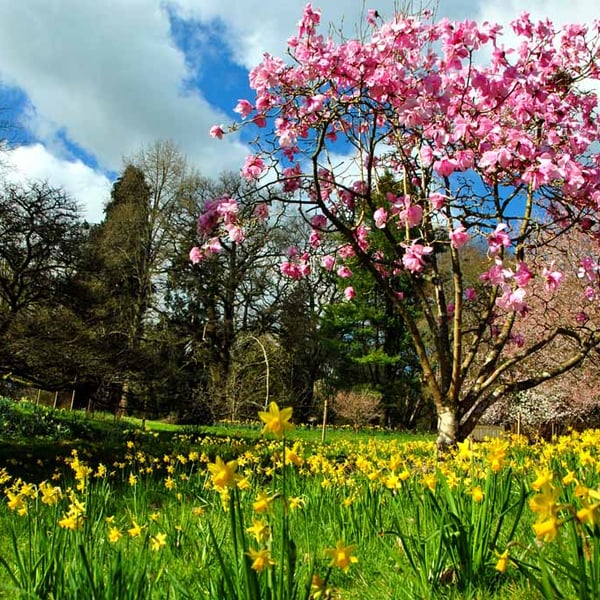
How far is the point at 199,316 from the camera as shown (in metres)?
22.9

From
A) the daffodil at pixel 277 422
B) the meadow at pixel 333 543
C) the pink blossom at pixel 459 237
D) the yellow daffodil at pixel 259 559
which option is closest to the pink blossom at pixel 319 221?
the pink blossom at pixel 459 237

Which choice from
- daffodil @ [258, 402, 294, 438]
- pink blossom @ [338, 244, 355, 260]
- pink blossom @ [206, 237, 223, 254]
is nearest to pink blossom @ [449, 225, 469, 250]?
pink blossom @ [206, 237, 223, 254]

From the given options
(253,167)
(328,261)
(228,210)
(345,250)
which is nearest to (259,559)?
(228,210)

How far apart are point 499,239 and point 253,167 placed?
6.46 ft

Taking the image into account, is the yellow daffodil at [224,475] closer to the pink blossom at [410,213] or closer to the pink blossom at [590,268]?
the pink blossom at [410,213]

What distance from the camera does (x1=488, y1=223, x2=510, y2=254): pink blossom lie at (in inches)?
145

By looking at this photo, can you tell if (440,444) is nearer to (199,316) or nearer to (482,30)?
(482,30)

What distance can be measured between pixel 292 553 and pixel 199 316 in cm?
2204

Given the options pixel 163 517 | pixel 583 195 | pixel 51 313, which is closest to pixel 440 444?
pixel 583 195

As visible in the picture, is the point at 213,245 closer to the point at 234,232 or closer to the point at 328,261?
the point at 234,232

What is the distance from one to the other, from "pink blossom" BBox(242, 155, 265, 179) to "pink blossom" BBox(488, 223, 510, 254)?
1.87 metres

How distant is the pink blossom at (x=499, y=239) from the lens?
3671mm

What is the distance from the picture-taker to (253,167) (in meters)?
4.50

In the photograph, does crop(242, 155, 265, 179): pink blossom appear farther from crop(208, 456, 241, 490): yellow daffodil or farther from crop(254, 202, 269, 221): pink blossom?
crop(208, 456, 241, 490): yellow daffodil
